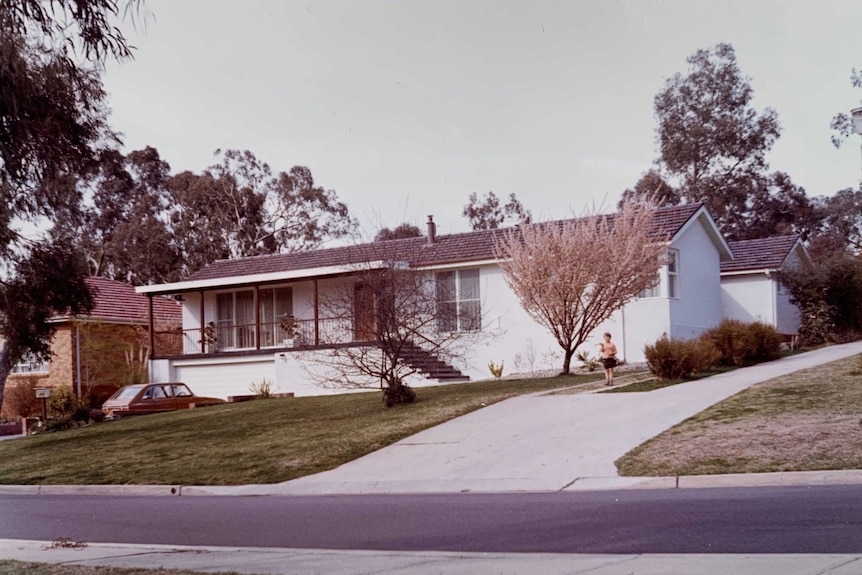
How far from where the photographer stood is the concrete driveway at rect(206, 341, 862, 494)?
13.4 m

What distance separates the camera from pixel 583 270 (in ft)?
79.0

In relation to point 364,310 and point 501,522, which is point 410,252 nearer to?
point 364,310

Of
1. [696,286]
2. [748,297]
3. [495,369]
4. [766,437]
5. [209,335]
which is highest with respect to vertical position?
[696,286]

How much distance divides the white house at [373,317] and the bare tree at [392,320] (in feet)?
0.55

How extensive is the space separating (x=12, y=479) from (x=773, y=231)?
152ft

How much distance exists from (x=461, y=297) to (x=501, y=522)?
1995 cm

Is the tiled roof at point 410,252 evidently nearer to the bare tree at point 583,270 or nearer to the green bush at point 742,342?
the bare tree at point 583,270

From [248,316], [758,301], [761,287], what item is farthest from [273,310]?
[761,287]

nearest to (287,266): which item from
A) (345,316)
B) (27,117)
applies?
(345,316)

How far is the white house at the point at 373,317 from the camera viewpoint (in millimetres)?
27047

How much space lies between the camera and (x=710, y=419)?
1481cm

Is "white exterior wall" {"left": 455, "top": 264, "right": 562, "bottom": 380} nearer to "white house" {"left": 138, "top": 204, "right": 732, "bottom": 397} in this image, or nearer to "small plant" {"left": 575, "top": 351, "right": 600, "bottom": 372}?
"white house" {"left": 138, "top": 204, "right": 732, "bottom": 397}

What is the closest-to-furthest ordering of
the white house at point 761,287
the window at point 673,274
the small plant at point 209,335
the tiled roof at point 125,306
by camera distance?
the window at point 673,274, the white house at point 761,287, the small plant at point 209,335, the tiled roof at point 125,306

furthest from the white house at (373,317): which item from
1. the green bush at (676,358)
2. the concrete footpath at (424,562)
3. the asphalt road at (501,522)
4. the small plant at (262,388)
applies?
the concrete footpath at (424,562)
